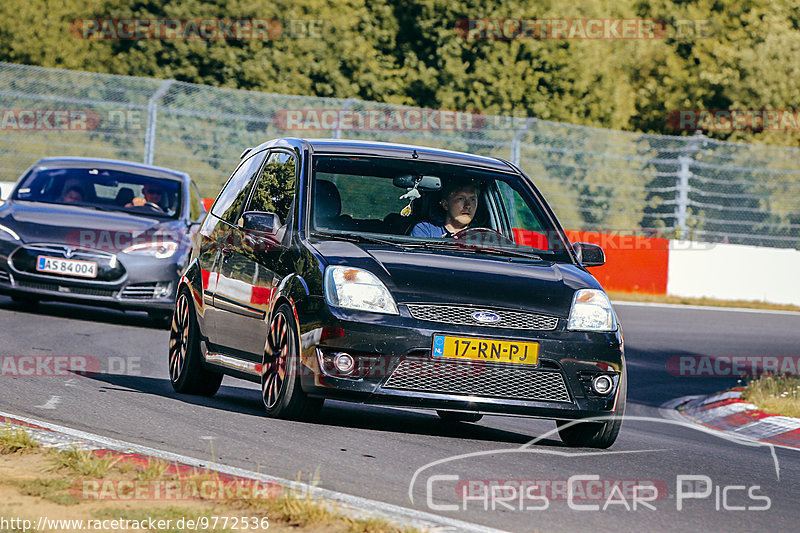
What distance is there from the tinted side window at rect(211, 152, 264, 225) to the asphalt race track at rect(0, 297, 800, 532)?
122 cm

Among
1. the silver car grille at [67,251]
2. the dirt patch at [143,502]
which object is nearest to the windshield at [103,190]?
the silver car grille at [67,251]

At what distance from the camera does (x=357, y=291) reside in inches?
311

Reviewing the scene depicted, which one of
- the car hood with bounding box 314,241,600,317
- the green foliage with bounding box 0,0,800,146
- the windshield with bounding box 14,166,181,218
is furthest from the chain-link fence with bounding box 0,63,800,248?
the car hood with bounding box 314,241,600,317

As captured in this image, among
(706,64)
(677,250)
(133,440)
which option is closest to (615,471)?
(133,440)

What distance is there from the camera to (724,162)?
2631 cm

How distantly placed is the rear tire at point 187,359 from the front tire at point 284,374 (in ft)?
4.28

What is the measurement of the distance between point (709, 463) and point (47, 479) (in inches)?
158

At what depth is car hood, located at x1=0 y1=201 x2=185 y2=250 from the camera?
14219mm

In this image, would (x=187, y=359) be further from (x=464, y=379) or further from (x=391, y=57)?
(x=391, y=57)

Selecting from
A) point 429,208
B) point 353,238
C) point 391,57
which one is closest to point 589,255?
point 429,208

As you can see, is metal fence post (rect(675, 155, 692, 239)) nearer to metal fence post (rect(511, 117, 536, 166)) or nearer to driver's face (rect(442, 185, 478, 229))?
metal fence post (rect(511, 117, 536, 166))

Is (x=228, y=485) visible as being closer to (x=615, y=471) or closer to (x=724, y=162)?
(x=615, y=471)

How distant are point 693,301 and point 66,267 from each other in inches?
562

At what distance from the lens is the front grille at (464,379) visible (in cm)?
779
